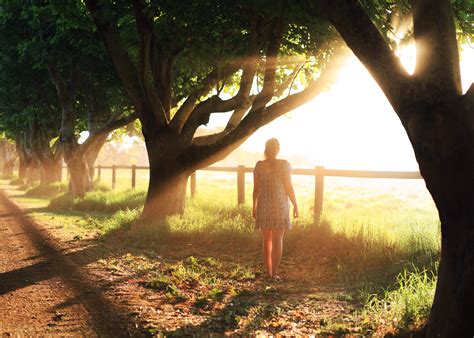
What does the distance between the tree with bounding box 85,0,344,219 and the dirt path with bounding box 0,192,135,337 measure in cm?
373

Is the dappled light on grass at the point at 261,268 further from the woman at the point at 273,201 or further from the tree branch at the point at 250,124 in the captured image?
the tree branch at the point at 250,124

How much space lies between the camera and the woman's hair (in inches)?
Answer: 274

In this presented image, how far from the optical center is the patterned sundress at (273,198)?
685cm

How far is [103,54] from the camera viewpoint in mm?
14516

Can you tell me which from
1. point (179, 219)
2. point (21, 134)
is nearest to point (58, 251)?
point (179, 219)

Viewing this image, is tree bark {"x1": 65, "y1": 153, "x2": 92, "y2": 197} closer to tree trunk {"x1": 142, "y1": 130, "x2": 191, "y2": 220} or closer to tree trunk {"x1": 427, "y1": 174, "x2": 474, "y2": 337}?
tree trunk {"x1": 142, "y1": 130, "x2": 191, "y2": 220}

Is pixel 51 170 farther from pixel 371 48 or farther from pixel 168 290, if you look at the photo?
pixel 371 48

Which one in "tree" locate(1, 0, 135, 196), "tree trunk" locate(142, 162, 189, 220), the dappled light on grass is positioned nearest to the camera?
the dappled light on grass

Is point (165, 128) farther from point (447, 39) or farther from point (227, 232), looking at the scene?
point (447, 39)

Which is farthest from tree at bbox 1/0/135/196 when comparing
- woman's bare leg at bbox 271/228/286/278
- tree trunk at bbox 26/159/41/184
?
tree trunk at bbox 26/159/41/184

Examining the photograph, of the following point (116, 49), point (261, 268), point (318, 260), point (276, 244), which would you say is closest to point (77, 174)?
point (116, 49)

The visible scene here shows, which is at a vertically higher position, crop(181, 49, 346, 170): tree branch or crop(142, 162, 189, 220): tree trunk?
crop(181, 49, 346, 170): tree branch

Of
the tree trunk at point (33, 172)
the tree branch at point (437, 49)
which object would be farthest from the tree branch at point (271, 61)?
the tree trunk at point (33, 172)

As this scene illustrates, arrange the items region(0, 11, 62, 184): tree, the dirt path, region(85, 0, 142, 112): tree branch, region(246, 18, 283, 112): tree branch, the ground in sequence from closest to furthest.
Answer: the dirt path, the ground, region(246, 18, 283, 112): tree branch, region(85, 0, 142, 112): tree branch, region(0, 11, 62, 184): tree
